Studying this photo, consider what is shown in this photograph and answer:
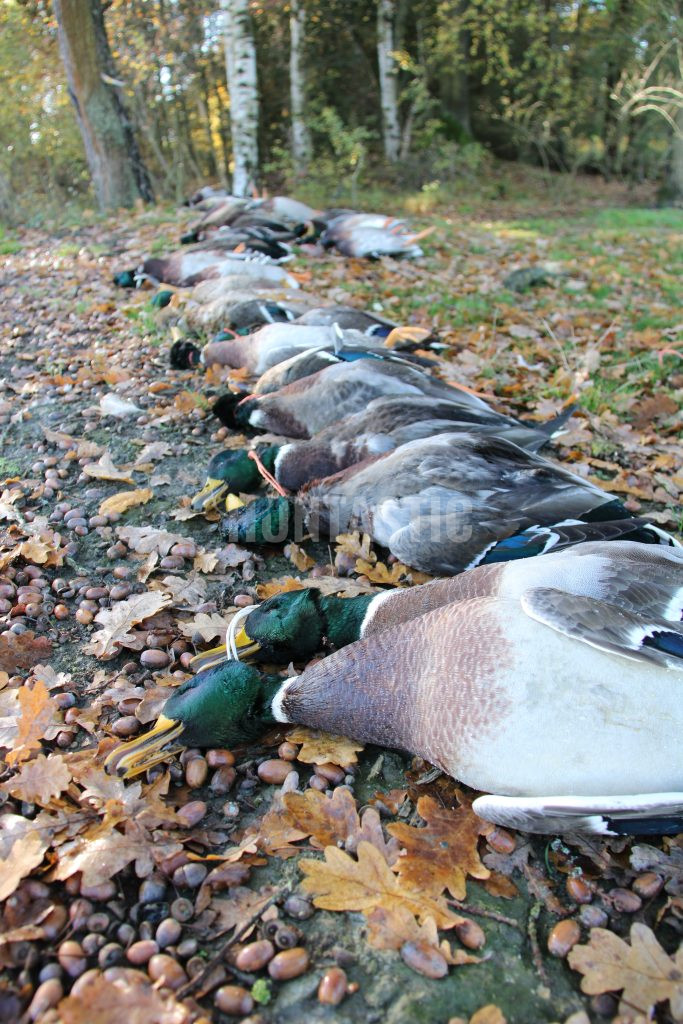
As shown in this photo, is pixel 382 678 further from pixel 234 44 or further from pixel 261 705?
pixel 234 44

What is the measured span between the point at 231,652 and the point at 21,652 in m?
0.78

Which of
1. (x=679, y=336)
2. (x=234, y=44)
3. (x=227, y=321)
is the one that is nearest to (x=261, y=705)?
(x=227, y=321)

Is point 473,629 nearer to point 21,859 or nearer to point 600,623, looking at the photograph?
point 600,623

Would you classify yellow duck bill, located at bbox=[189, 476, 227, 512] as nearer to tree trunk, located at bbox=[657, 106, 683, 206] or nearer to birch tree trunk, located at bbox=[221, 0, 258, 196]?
birch tree trunk, located at bbox=[221, 0, 258, 196]

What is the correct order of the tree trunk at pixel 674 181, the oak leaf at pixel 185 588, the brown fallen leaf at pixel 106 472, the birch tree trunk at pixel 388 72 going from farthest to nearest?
the tree trunk at pixel 674 181, the birch tree trunk at pixel 388 72, the brown fallen leaf at pixel 106 472, the oak leaf at pixel 185 588

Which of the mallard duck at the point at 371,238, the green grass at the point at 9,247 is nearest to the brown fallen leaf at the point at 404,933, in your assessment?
the mallard duck at the point at 371,238

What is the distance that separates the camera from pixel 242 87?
9812mm

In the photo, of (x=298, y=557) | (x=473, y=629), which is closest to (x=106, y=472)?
(x=298, y=557)

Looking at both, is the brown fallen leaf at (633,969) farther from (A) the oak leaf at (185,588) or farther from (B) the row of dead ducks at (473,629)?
(A) the oak leaf at (185,588)

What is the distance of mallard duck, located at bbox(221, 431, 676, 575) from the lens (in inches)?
109

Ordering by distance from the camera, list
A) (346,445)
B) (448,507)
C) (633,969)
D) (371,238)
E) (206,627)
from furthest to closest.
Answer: (371,238), (346,445), (448,507), (206,627), (633,969)

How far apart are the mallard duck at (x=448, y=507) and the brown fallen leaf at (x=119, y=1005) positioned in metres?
1.74

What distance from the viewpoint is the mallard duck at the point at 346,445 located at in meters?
3.42

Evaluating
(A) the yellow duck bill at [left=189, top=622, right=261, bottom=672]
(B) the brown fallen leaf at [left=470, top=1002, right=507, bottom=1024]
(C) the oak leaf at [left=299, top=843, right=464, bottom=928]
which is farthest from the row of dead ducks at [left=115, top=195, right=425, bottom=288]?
(B) the brown fallen leaf at [left=470, top=1002, right=507, bottom=1024]
